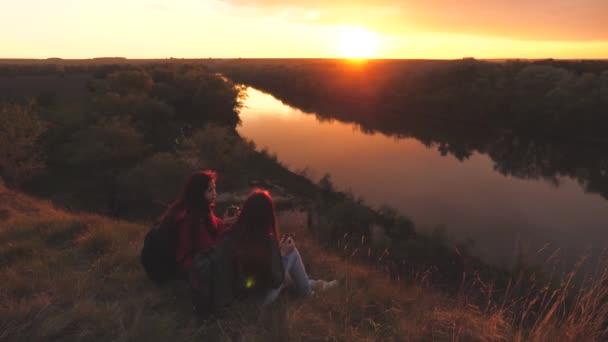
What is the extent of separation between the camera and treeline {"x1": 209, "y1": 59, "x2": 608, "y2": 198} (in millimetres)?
23812

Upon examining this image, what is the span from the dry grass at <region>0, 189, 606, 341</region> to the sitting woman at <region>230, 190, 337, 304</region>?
0.19m

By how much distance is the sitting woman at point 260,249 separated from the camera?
3096 millimetres

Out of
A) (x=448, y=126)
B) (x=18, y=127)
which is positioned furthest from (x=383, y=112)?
(x=18, y=127)

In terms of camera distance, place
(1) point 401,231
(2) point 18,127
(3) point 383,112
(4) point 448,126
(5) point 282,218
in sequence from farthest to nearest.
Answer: (3) point 383,112
(4) point 448,126
(2) point 18,127
(5) point 282,218
(1) point 401,231

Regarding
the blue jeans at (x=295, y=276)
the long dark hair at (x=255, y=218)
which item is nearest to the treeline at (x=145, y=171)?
Answer: the blue jeans at (x=295, y=276)

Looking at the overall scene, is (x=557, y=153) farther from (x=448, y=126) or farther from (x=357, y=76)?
(x=357, y=76)

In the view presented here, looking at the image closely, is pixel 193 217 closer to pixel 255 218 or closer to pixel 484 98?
pixel 255 218

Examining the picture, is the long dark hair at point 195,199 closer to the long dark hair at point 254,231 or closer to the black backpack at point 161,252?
the black backpack at point 161,252

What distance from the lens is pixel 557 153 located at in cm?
2469

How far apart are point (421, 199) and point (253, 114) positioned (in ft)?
95.2

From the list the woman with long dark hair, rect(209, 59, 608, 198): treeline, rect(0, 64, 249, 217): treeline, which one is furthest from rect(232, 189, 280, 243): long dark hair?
rect(209, 59, 608, 198): treeline

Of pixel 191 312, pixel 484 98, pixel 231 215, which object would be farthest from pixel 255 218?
pixel 484 98

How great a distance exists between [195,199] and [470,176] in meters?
19.7

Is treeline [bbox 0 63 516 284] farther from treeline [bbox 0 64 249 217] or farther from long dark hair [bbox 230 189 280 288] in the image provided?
long dark hair [bbox 230 189 280 288]
